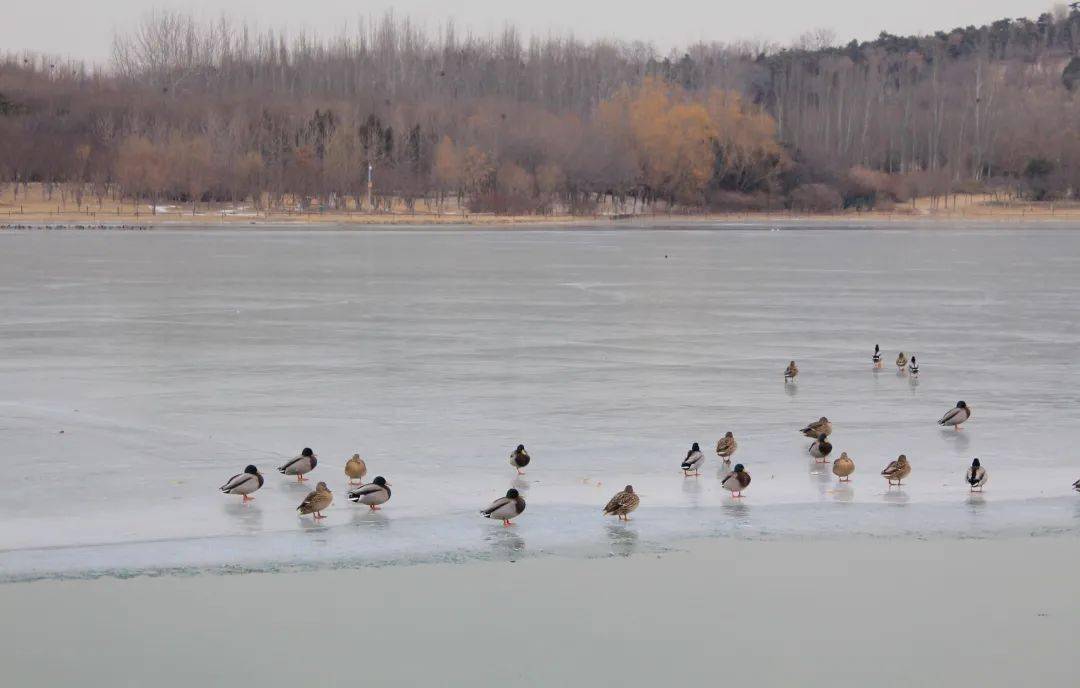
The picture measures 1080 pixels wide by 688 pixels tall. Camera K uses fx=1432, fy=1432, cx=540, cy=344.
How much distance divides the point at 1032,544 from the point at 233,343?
1382 centimetres

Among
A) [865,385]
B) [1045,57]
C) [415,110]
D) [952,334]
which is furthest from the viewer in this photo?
[1045,57]

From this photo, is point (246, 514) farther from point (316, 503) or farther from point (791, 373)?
point (791, 373)

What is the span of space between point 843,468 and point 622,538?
252 cm

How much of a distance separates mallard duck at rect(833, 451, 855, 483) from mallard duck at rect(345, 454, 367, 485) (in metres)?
3.69

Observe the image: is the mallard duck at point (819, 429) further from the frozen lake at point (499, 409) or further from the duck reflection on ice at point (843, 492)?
the duck reflection on ice at point (843, 492)

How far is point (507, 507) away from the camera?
31.8 ft

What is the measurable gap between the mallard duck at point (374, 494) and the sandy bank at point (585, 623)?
154 centimetres

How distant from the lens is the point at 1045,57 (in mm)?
178000

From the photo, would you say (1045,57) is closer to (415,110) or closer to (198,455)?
(415,110)

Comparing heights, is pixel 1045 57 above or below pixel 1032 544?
above

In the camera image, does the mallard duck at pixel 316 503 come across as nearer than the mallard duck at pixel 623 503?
No

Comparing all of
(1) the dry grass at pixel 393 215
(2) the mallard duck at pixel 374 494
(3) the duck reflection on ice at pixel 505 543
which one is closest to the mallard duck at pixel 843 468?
(3) the duck reflection on ice at pixel 505 543

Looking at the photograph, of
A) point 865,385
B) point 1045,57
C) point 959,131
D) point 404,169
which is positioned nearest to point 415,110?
point 404,169

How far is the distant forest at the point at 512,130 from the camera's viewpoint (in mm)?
101375
